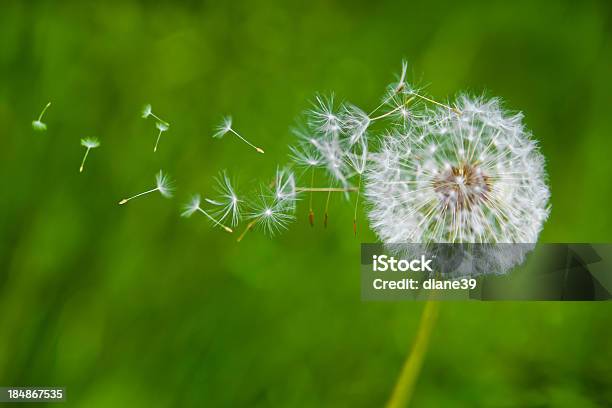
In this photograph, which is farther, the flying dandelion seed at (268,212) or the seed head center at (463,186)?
the flying dandelion seed at (268,212)

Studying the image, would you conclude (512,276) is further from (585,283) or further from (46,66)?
(46,66)

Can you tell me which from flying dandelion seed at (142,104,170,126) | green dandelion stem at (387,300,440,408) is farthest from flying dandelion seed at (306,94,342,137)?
green dandelion stem at (387,300,440,408)

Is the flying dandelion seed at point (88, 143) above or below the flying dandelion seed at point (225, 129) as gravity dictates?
below

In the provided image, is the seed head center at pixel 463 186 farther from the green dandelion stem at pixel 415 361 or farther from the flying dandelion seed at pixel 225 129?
the flying dandelion seed at pixel 225 129

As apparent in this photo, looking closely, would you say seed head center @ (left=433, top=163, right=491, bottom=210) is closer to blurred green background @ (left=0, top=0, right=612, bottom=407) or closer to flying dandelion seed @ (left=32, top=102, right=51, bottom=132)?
blurred green background @ (left=0, top=0, right=612, bottom=407)

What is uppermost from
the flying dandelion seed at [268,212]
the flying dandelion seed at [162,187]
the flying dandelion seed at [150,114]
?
the flying dandelion seed at [150,114]

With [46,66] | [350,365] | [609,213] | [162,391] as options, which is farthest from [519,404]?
[46,66]

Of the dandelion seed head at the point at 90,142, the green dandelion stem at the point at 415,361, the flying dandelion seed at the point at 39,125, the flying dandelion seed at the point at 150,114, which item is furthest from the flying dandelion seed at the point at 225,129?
the green dandelion stem at the point at 415,361
